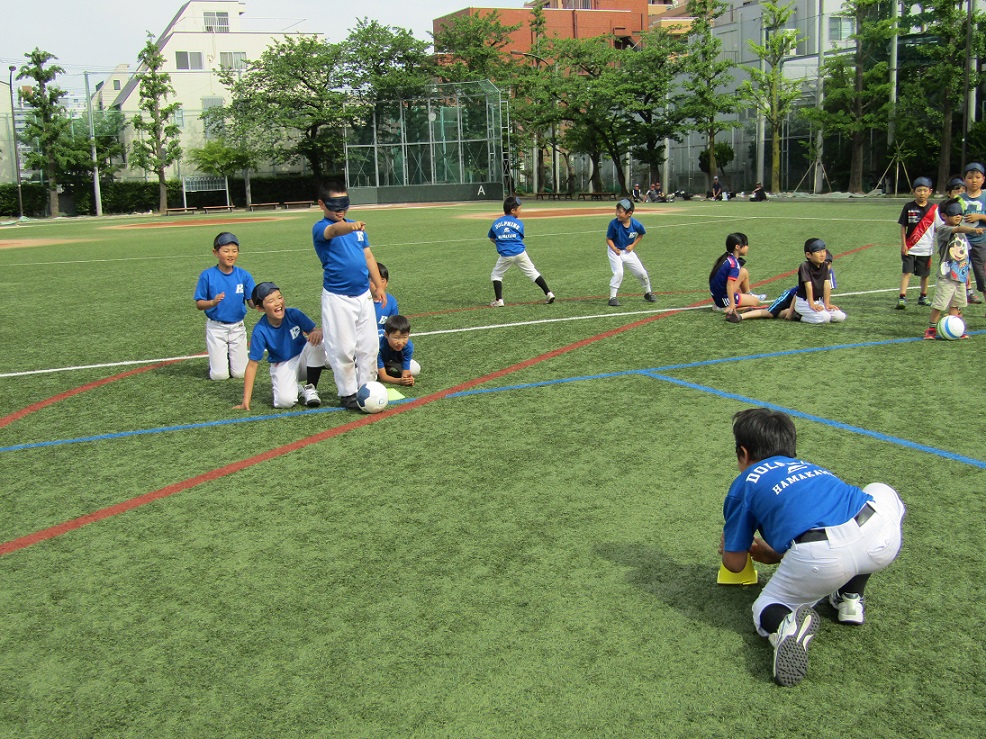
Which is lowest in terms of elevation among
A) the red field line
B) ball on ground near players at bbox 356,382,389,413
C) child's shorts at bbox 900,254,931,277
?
the red field line

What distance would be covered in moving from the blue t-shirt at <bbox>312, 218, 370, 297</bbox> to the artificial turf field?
1093 mm

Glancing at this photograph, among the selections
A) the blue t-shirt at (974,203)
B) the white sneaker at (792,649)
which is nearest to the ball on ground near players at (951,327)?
the blue t-shirt at (974,203)

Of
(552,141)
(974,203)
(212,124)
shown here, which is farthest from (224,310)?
(212,124)

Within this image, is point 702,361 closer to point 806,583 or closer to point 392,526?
point 392,526

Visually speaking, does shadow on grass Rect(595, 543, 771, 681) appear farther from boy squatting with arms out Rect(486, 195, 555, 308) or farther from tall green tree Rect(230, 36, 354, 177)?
tall green tree Rect(230, 36, 354, 177)

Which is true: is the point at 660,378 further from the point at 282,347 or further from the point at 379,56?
the point at 379,56

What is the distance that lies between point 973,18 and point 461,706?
43809 mm

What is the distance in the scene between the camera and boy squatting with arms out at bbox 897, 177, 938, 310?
1111 centimetres

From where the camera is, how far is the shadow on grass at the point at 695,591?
12.8ft

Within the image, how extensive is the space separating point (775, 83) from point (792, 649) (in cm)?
4939

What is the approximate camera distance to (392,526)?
5156 mm

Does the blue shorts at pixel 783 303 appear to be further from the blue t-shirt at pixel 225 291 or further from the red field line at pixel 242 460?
the blue t-shirt at pixel 225 291

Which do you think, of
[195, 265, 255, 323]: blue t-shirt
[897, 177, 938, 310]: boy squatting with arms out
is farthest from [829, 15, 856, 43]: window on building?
[195, 265, 255, 323]: blue t-shirt

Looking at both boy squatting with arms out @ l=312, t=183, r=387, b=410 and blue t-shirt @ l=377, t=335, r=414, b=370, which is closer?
boy squatting with arms out @ l=312, t=183, r=387, b=410
